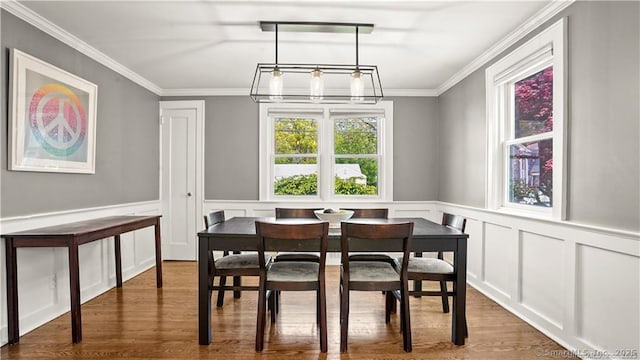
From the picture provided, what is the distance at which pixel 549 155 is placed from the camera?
2.78 metres

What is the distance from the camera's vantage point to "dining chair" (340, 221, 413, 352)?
233cm

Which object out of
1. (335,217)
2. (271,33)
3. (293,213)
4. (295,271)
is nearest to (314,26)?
(271,33)

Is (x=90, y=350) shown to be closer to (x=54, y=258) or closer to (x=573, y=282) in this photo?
(x=54, y=258)

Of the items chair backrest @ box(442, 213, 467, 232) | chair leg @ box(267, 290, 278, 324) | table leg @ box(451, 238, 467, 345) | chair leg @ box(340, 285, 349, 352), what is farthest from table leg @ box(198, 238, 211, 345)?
chair backrest @ box(442, 213, 467, 232)

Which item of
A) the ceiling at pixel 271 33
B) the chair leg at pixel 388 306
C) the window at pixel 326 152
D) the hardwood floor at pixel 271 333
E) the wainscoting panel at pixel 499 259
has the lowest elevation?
the hardwood floor at pixel 271 333

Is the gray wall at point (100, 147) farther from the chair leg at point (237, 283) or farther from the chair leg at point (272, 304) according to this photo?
the chair leg at point (272, 304)

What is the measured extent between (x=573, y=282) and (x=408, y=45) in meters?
2.33

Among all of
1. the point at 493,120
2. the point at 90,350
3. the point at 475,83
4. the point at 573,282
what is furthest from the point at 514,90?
the point at 90,350

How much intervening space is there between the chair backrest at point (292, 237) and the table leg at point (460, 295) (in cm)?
95

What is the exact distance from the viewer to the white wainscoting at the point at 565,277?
2.00 m

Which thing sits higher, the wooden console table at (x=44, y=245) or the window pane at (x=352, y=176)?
the window pane at (x=352, y=176)

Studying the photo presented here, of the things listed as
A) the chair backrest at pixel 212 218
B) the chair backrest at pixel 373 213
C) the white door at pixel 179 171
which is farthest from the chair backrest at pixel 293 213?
the white door at pixel 179 171

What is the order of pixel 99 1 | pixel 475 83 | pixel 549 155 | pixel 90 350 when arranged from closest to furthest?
pixel 90 350 < pixel 99 1 < pixel 549 155 < pixel 475 83

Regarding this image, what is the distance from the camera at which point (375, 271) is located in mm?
2572
